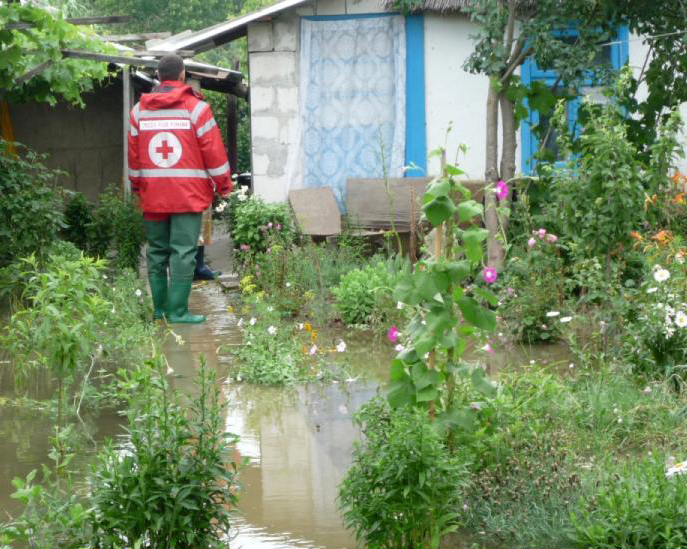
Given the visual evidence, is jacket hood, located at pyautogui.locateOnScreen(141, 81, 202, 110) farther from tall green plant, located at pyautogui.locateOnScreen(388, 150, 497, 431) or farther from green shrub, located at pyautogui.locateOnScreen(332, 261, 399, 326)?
tall green plant, located at pyautogui.locateOnScreen(388, 150, 497, 431)

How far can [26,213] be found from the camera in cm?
1037

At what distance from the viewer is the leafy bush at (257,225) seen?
12.0 m

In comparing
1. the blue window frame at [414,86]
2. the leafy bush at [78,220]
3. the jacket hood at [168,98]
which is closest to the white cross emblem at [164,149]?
the jacket hood at [168,98]

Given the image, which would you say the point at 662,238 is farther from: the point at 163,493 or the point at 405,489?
the point at 163,493

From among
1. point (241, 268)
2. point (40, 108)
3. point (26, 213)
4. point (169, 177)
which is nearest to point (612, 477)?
point (169, 177)

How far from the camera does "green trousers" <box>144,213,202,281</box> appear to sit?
9.50m

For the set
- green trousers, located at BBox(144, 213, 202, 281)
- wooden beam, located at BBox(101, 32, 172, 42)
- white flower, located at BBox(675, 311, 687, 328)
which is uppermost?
wooden beam, located at BBox(101, 32, 172, 42)

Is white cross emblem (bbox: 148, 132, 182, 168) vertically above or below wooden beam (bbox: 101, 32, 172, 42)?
below

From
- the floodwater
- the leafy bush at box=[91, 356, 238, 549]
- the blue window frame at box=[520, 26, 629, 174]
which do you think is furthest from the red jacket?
the leafy bush at box=[91, 356, 238, 549]

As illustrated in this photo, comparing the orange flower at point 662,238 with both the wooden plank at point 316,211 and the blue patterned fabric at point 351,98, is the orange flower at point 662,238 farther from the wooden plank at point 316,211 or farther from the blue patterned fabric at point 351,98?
the blue patterned fabric at point 351,98

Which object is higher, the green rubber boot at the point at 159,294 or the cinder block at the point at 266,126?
the cinder block at the point at 266,126

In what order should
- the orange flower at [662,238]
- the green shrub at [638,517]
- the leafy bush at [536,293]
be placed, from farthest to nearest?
the leafy bush at [536,293]
the orange flower at [662,238]
the green shrub at [638,517]

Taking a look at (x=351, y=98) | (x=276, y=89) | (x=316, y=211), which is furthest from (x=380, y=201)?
(x=276, y=89)

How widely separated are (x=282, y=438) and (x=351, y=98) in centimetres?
776
